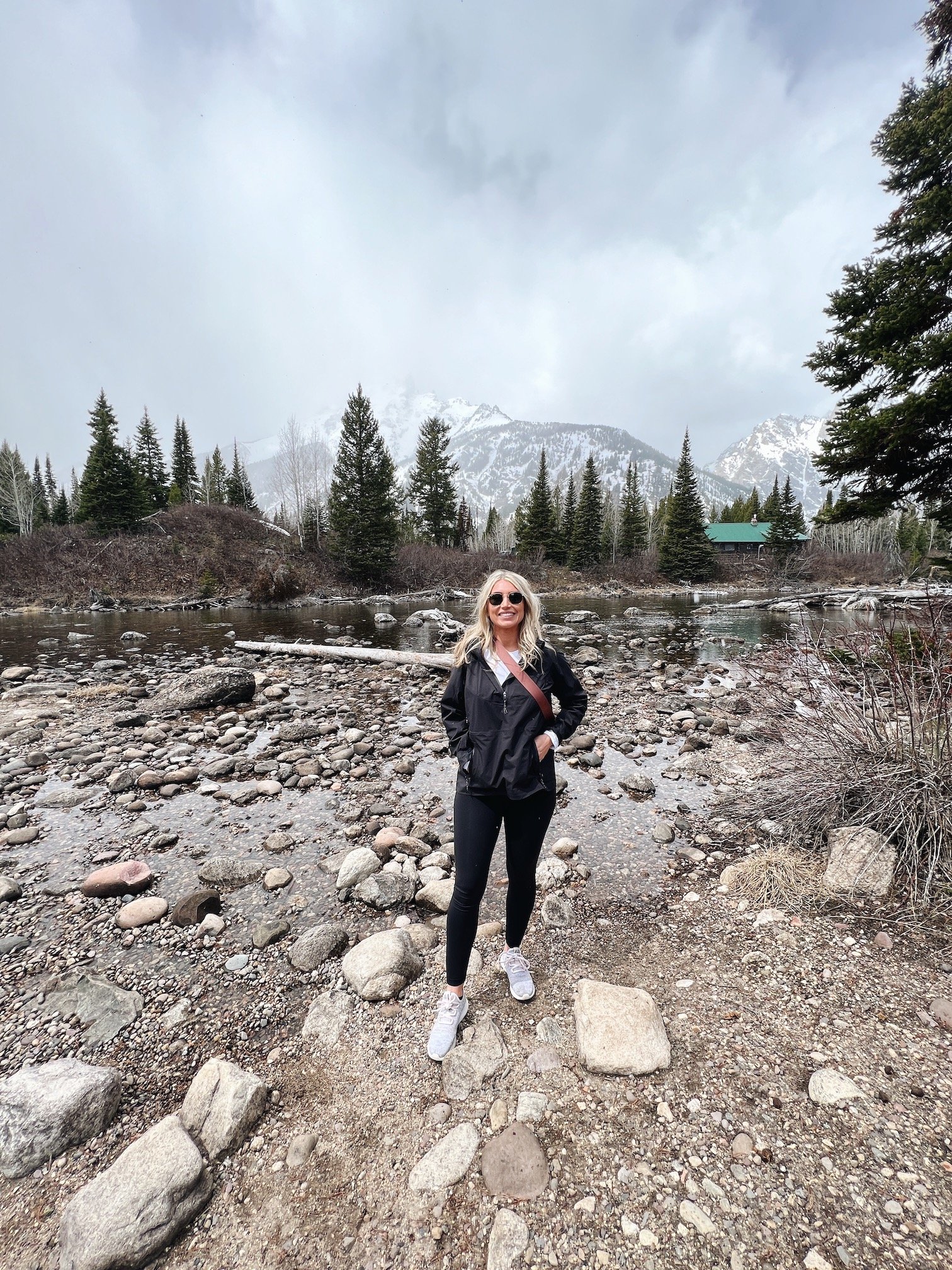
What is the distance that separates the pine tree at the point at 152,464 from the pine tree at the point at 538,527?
40254 mm

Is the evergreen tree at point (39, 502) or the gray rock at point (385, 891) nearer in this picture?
the gray rock at point (385, 891)

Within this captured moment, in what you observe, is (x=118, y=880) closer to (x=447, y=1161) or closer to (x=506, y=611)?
(x=447, y=1161)

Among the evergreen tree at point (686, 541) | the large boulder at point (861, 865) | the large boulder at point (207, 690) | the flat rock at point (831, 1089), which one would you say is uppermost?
the evergreen tree at point (686, 541)

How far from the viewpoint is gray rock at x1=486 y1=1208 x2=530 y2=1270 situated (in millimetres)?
1658

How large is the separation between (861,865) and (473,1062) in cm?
301

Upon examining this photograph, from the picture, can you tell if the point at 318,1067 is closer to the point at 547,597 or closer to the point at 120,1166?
the point at 120,1166

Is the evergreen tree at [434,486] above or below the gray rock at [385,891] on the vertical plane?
above

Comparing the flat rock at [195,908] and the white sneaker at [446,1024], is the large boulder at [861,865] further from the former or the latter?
the flat rock at [195,908]

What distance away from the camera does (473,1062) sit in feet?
8.16

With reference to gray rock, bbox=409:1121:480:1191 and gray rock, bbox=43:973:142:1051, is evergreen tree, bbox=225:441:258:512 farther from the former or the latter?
gray rock, bbox=409:1121:480:1191

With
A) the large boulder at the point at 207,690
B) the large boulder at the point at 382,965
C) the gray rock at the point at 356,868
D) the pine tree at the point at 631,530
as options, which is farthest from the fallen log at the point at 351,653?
the pine tree at the point at 631,530

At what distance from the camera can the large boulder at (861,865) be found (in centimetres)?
338

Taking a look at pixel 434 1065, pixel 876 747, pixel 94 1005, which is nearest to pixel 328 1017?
pixel 434 1065

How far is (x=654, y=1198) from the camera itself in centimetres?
180
